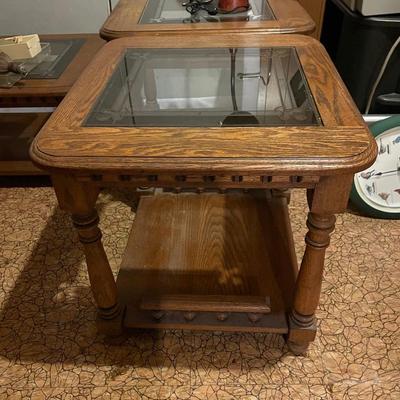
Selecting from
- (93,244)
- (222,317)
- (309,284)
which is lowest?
(222,317)

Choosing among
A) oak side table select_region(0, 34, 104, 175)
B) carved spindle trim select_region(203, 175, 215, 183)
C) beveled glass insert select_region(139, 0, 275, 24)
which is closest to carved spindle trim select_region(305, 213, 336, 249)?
carved spindle trim select_region(203, 175, 215, 183)

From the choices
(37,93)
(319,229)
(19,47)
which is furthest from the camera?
(19,47)

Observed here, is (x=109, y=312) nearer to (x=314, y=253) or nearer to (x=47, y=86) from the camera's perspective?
(x=314, y=253)

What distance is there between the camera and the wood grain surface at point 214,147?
66 cm

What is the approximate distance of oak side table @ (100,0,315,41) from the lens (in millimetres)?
1177

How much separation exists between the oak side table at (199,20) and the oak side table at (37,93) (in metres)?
0.22

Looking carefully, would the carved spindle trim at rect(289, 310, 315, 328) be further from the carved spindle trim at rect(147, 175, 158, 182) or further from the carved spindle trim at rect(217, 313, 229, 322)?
the carved spindle trim at rect(147, 175, 158, 182)

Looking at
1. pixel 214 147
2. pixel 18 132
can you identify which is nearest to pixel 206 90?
pixel 214 147

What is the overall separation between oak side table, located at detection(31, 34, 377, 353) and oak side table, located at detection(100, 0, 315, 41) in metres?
0.06

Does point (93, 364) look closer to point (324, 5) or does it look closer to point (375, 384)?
point (375, 384)

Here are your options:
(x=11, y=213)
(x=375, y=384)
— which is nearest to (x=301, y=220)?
(x=375, y=384)

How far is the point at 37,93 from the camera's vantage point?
1.27 meters

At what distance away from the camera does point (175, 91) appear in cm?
99

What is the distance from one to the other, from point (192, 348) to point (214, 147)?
58 cm
